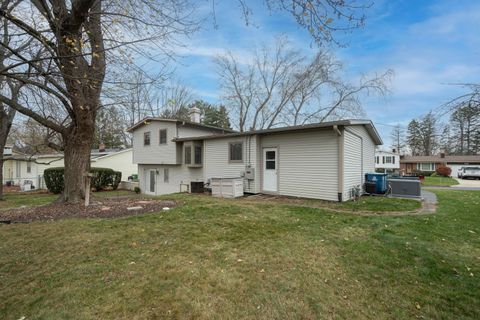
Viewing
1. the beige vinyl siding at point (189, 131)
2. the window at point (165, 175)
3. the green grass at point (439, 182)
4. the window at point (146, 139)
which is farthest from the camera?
the green grass at point (439, 182)

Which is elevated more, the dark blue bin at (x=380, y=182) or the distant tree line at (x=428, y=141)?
the distant tree line at (x=428, y=141)

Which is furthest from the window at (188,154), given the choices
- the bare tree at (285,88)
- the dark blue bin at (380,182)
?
the bare tree at (285,88)

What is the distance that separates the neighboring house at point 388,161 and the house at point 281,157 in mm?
27792

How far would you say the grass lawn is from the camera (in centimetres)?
270

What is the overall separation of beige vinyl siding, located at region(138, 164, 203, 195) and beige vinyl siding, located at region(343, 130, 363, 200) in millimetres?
7483

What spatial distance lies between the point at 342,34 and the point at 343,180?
6.32 m

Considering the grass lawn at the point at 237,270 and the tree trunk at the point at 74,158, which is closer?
the grass lawn at the point at 237,270

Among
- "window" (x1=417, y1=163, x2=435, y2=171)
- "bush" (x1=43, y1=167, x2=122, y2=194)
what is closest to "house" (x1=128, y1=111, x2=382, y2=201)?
"bush" (x1=43, y1=167, x2=122, y2=194)

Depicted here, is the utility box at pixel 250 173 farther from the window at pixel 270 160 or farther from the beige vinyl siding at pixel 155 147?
the beige vinyl siding at pixel 155 147

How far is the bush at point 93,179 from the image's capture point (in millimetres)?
16719

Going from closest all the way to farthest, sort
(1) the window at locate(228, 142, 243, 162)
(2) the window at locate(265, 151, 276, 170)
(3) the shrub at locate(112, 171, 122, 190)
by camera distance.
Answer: (2) the window at locate(265, 151, 276, 170), (1) the window at locate(228, 142, 243, 162), (3) the shrub at locate(112, 171, 122, 190)

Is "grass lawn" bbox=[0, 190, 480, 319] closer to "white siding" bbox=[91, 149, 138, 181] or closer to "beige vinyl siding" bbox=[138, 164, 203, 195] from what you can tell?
"beige vinyl siding" bbox=[138, 164, 203, 195]

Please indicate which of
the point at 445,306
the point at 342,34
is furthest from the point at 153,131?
the point at 445,306

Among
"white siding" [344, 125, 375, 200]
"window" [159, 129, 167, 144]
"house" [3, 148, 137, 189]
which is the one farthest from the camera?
"house" [3, 148, 137, 189]
